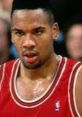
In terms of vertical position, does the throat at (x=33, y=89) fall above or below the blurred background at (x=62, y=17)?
below

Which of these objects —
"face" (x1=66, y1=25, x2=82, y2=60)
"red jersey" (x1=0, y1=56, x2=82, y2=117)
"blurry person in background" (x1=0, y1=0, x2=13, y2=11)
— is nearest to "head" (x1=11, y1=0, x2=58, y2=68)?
"red jersey" (x1=0, y1=56, x2=82, y2=117)

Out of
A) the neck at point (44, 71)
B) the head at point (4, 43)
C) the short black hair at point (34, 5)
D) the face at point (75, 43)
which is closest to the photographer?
the short black hair at point (34, 5)

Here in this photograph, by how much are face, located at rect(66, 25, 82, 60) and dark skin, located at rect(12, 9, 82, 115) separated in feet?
4.46

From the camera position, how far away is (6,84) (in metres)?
4.08

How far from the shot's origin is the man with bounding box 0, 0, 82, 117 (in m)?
3.77

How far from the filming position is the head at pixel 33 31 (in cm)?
374

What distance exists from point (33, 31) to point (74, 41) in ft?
5.63

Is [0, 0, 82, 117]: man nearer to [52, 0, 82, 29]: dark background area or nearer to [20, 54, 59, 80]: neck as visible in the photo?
[20, 54, 59, 80]: neck

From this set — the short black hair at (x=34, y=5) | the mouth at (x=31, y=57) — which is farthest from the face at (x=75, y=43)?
the mouth at (x=31, y=57)

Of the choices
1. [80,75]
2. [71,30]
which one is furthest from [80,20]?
[80,75]

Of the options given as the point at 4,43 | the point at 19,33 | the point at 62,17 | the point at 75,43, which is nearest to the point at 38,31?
the point at 19,33

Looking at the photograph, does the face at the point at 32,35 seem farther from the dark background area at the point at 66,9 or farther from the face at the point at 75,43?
the dark background area at the point at 66,9

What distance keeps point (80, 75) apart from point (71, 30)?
1.67 meters

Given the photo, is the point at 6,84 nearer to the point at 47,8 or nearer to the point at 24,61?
the point at 24,61
